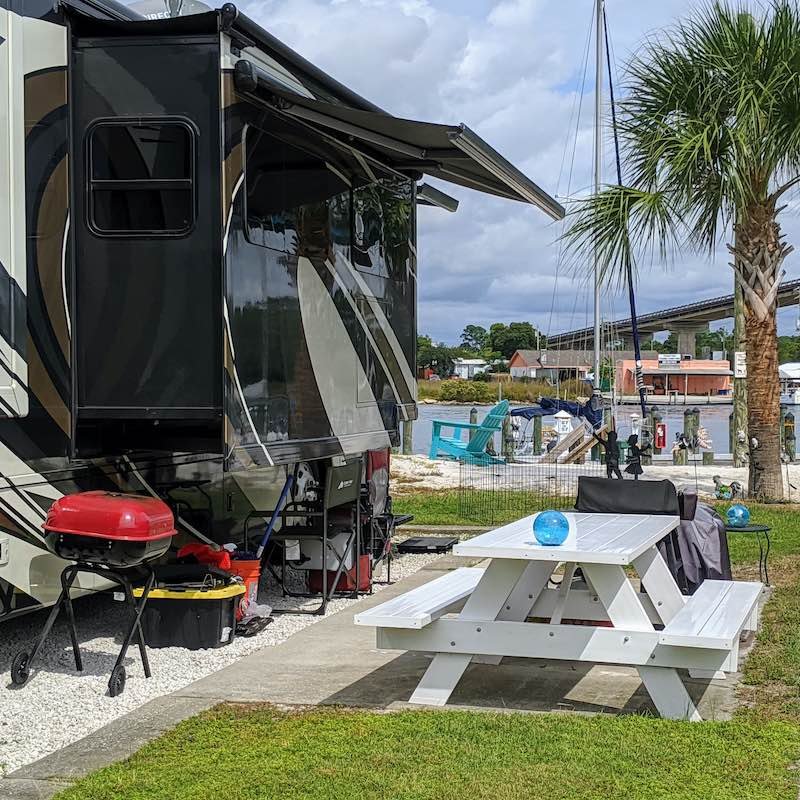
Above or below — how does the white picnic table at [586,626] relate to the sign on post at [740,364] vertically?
below

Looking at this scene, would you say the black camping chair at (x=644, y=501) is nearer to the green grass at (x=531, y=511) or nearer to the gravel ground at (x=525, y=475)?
the green grass at (x=531, y=511)

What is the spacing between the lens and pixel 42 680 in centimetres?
570

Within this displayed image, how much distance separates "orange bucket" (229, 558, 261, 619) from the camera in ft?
22.4

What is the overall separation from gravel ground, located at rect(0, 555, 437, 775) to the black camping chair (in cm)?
183

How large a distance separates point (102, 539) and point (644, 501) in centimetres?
327

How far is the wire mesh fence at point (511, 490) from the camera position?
1265 centimetres

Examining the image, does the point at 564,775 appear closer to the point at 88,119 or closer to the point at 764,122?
the point at 88,119

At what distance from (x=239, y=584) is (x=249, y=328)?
1.47m

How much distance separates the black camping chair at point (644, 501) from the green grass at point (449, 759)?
2180 mm

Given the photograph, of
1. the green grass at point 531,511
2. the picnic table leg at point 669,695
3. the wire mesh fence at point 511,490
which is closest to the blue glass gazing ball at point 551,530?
the picnic table leg at point 669,695

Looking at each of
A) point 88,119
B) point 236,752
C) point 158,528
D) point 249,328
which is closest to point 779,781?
point 236,752

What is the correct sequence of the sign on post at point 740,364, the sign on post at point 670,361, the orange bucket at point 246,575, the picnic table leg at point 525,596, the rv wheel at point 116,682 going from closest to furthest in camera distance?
the rv wheel at point 116,682 → the picnic table leg at point 525,596 → the orange bucket at point 246,575 → the sign on post at point 740,364 → the sign on post at point 670,361

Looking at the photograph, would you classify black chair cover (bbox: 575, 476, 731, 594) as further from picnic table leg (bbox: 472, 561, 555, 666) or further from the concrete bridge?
the concrete bridge

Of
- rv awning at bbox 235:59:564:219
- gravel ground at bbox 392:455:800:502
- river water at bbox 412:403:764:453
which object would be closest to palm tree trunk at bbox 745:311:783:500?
gravel ground at bbox 392:455:800:502
